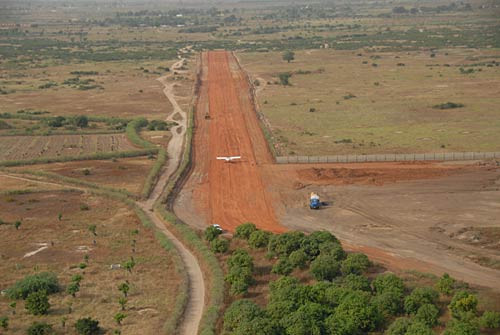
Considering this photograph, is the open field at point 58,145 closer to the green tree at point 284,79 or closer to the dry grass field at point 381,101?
the dry grass field at point 381,101

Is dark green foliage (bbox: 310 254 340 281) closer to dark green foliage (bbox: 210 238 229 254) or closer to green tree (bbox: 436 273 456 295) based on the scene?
green tree (bbox: 436 273 456 295)

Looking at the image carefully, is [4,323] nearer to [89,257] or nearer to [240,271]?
[89,257]

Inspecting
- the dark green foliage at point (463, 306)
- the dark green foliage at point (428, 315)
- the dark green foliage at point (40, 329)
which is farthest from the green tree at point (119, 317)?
the dark green foliage at point (463, 306)

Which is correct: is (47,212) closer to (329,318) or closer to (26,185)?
(26,185)

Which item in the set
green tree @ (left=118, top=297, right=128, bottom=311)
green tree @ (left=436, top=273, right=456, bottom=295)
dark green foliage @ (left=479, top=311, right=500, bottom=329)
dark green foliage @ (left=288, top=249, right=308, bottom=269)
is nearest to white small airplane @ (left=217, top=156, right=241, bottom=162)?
dark green foliage @ (left=288, top=249, right=308, bottom=269)

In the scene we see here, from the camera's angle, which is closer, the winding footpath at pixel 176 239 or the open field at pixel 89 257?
the winding footpath at pixel 176 239

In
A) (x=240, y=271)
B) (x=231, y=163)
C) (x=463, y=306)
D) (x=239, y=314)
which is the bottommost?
(x=231, y=163)

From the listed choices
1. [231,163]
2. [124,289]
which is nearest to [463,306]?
[124,289]
